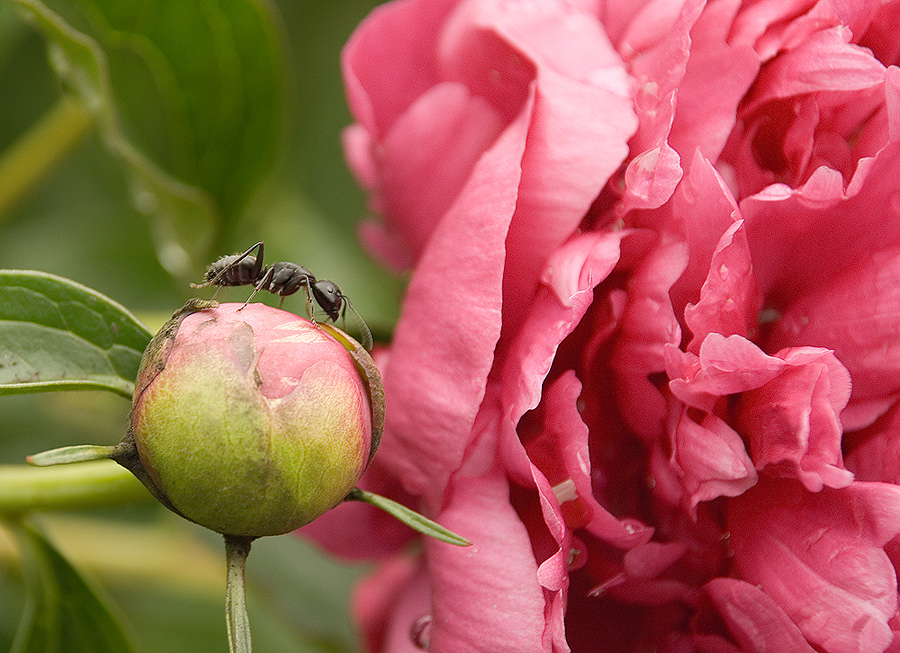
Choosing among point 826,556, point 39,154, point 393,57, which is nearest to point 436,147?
point 393,57

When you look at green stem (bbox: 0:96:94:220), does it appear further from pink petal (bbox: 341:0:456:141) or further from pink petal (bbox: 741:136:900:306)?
pink petal (bbox: 741:136:900:306)

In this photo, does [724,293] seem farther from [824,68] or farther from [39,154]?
[39,154]

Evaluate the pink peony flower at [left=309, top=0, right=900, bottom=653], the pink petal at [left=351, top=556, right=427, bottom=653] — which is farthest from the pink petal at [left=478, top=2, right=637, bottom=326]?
the pink petal at [left=351, top=556, right=427, bottom=653]

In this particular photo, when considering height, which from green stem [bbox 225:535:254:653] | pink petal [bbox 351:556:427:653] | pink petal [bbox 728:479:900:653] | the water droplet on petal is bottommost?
pink petal [bbox 351:556:427:653]

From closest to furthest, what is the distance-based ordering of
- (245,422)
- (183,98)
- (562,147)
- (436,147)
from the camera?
(245,422) < (562,147) < (436,147) < (183,98)

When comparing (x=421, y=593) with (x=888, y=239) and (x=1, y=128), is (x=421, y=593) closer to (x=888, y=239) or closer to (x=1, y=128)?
(x=888, y=239)

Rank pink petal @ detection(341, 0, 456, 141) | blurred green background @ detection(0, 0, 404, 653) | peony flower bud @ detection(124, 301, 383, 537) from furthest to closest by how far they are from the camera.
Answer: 1. blurred green background @ detection(0, 0, 404, 653)
2. pink petal @ detection(341, 0, 456, 141)
3. peony flower bud @ detection(124, 301, 383, 537)

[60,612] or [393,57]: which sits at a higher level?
[393,57]
